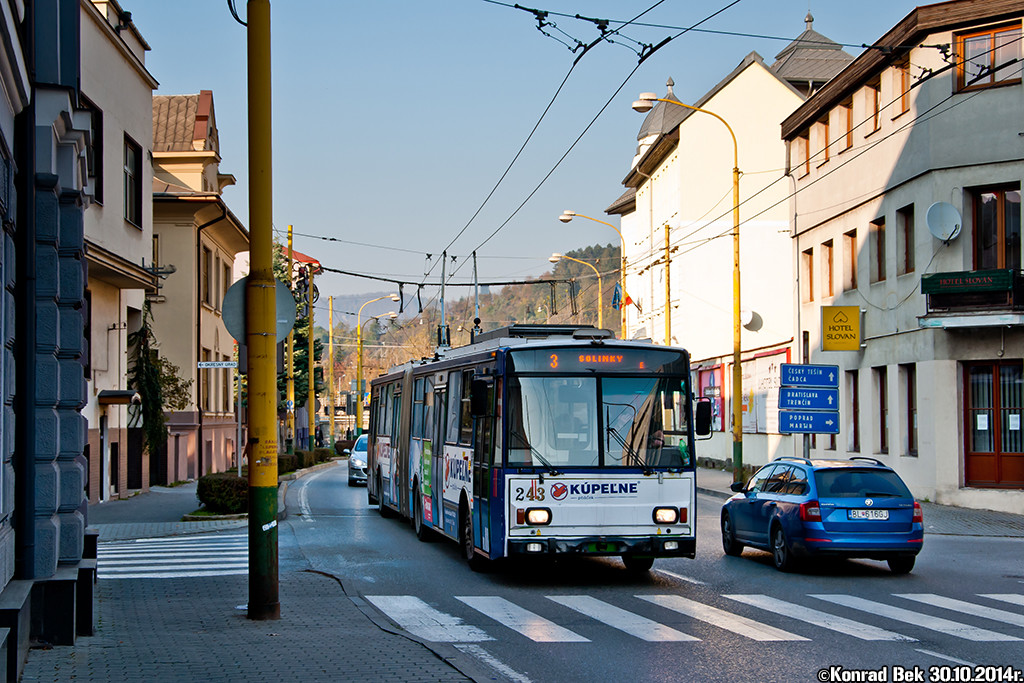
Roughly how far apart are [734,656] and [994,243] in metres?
19.7

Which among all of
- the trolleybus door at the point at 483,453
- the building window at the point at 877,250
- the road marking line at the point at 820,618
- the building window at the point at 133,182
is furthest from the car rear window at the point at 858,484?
the building window at the point at 133,182

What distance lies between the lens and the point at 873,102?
31.3m

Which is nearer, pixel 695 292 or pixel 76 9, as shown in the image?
pixel 76 9

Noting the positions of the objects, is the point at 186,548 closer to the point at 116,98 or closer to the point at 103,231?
the point at 103,231


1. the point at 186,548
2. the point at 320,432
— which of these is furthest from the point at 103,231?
the point at 320,432

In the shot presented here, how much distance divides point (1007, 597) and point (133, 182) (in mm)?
22863

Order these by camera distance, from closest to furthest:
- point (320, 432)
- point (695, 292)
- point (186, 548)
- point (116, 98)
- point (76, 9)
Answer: point (76, 9)
point (186, 548)
point (116, 98)
point (695, 292)
point (320, 432)

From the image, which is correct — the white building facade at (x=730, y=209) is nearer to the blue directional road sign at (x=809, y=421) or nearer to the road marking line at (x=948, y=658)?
the blue directional road sign at (x=809, y=421)

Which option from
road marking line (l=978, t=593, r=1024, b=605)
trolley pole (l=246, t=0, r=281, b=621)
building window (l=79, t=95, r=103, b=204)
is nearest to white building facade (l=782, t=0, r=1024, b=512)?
road marking line (l=978, t=593, r=1024, b=605)

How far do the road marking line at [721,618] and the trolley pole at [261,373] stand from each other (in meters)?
4.05

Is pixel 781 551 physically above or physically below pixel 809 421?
below

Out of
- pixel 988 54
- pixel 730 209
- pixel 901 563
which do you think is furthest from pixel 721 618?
pixel 730 209

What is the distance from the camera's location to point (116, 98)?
1125 inches

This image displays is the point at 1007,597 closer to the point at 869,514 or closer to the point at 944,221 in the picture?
the point at 869,514
